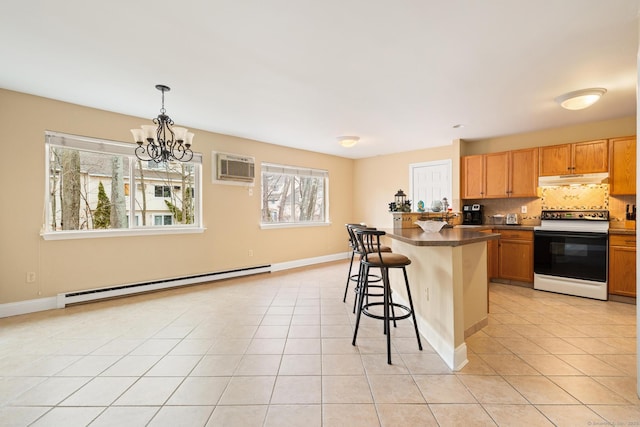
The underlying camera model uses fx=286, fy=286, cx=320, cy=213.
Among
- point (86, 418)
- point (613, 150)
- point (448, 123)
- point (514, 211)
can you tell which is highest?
point (448, 123)

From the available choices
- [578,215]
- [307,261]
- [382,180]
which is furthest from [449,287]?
[382,180]

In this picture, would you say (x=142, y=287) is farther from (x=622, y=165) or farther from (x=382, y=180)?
(x=622, y=165)

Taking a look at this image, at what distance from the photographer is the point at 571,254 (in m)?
3.94

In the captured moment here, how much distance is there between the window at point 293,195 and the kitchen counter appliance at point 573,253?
3.95m

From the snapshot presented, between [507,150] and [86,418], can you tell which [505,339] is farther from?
[507,150]

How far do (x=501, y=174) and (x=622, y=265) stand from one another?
75.6 inches

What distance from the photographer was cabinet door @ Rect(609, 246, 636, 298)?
3.54m

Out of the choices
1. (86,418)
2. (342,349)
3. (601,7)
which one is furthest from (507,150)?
(86,418)

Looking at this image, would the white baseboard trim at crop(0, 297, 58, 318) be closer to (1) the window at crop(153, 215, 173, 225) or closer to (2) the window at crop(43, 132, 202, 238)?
(2) the window at crop(43, 132, 202, 238)

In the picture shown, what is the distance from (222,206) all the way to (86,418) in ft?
11.4

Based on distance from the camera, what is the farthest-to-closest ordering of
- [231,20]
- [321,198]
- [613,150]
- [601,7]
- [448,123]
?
[321,198] < [448,123] < [613,150] < [231,20] < [601,7]

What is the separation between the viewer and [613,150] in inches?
150

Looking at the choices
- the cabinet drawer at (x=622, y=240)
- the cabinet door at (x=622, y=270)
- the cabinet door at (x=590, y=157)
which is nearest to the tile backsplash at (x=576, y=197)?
the cabinet door at (x=590, y=157)

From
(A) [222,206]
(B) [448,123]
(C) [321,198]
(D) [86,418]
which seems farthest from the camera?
(C) [321,198]
